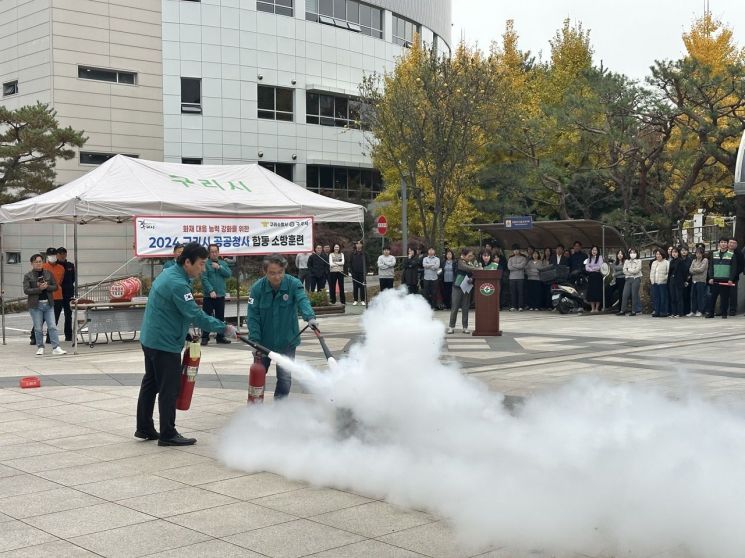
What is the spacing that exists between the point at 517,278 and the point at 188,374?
58.2 ft

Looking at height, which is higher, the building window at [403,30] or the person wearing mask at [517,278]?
the building window at [403,30]

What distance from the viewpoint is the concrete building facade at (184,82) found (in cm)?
3966

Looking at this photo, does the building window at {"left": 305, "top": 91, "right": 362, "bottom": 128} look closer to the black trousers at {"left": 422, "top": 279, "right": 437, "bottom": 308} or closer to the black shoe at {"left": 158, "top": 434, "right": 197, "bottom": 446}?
the black trousers at {"left": 422, "top": 279, "right": 437, "bottom": 308}

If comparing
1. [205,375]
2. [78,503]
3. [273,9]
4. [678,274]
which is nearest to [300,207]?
[205,375]

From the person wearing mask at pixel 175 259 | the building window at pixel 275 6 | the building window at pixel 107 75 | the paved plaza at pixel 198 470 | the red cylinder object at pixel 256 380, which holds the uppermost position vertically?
the building window at pixel 275 6

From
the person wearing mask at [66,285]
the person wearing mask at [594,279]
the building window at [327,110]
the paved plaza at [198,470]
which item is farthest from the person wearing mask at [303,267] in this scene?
the building window at [327,110]

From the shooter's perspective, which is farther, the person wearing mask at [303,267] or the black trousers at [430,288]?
the person wearing mask at [303,267]

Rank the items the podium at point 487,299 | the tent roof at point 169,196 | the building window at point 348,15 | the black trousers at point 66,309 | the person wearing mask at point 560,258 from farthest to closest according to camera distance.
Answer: the building window at point 348,15
the person wearing mask at point 560,258
the podium at point 487,299
the black trousers at point 66,309
the tent roof at point 169,196

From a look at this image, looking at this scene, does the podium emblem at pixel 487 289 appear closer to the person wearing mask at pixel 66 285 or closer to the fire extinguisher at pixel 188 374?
the person wearing mask at pixel 66 285

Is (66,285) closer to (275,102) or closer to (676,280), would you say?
(676,280)

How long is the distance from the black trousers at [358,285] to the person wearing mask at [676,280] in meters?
8.82

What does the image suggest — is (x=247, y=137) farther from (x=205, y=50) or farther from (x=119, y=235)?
(x=119, y=235)

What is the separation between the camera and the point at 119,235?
4047 cm

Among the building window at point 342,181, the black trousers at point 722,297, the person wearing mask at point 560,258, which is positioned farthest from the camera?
the building window at point 342,181
